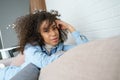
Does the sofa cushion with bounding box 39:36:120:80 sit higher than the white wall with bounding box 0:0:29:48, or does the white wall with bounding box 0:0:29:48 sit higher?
the sofa cushion with bounding box 39:36:120:80

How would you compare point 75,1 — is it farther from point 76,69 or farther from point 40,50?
point 76,69

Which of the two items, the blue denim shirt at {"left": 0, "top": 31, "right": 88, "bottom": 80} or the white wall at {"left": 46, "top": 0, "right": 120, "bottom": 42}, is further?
the white wall at {"left": 46, "top": 0, "right": 120, "bottom": 42}

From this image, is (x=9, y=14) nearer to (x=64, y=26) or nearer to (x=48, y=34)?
(x=64, y=26)

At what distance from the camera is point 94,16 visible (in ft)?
5.59

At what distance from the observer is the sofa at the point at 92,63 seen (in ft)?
2.03

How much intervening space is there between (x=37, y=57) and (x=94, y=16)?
609 millimetres

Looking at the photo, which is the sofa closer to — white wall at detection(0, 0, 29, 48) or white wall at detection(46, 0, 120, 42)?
white wall at detection(46, 0, 120, 42)

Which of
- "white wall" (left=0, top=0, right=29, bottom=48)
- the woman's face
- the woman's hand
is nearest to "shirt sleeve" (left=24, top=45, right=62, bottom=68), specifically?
the woman's face

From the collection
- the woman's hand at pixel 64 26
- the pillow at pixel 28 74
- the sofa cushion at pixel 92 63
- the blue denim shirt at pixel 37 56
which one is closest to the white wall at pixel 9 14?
the woman's hand at pixel 64 26

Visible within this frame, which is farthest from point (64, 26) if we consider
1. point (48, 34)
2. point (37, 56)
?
point (37, 56)

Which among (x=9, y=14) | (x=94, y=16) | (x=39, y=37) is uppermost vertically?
(x=94, y=16)

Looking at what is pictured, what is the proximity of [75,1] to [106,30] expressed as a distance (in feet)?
1.71

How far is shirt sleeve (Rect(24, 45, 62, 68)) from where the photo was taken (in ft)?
4.18

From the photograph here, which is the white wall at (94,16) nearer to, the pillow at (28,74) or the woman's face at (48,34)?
the woman's face at (48,34)
